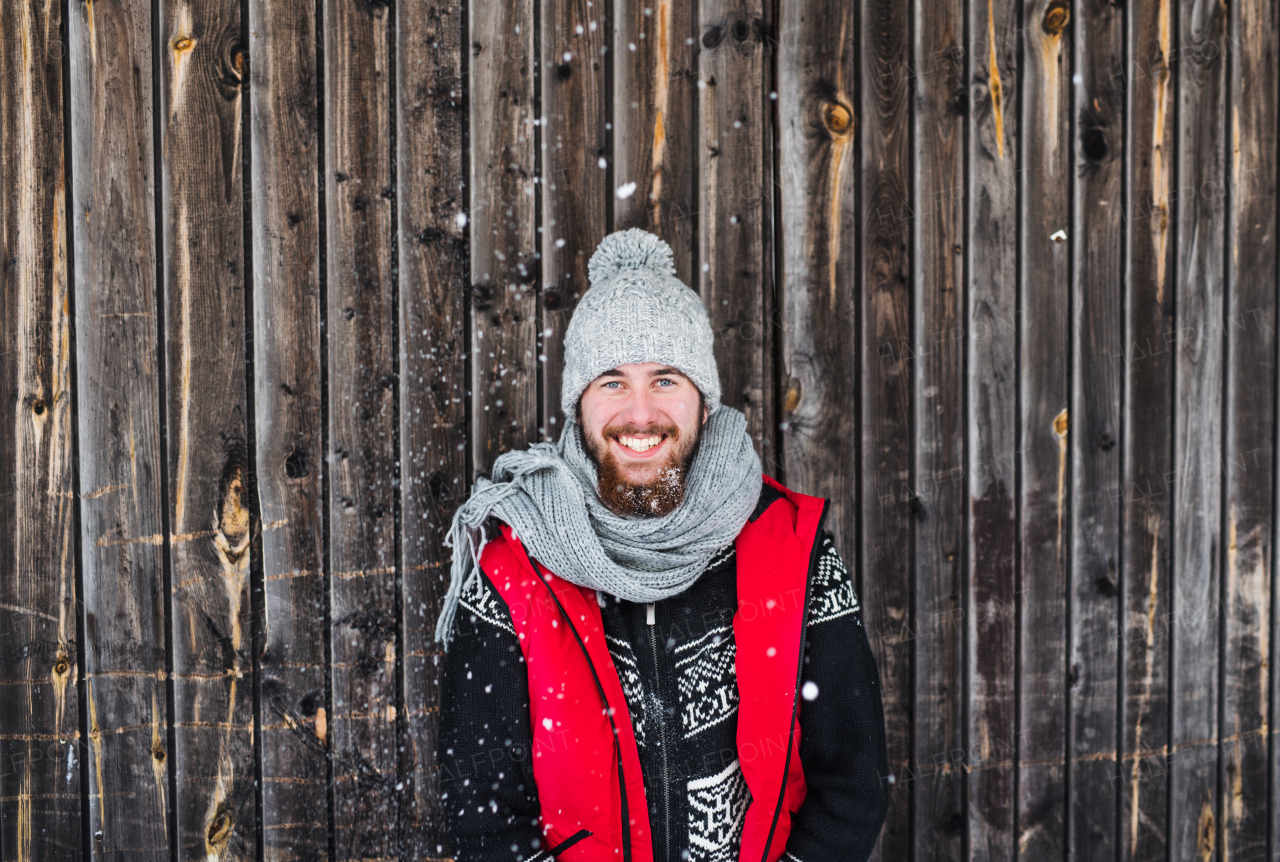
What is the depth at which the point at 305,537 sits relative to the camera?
6.03 feet

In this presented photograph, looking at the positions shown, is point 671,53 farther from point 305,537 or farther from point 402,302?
point 305,537

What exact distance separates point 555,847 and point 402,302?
1304mm

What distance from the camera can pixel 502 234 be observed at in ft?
6.10

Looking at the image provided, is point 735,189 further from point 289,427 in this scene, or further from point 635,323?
point 289,427

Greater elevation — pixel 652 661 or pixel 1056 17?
pixel 1056 17

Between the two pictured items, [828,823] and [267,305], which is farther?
[267,305]

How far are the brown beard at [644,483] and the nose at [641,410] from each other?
13 millimetres

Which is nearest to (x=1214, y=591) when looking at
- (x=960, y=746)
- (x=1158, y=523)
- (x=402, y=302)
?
(x=1158, y=523)

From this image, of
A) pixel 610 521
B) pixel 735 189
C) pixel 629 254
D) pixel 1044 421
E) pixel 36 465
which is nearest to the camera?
pixel 610 521

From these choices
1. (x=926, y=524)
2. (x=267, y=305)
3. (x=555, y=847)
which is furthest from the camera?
(x=926, y=524)

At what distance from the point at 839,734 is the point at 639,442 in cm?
70

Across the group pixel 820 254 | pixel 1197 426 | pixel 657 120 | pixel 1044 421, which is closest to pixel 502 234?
pixel 657 120

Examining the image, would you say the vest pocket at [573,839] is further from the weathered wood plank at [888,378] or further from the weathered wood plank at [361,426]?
the weathered wood plank at [888,378]

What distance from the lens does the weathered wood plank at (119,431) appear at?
1.79 meters
